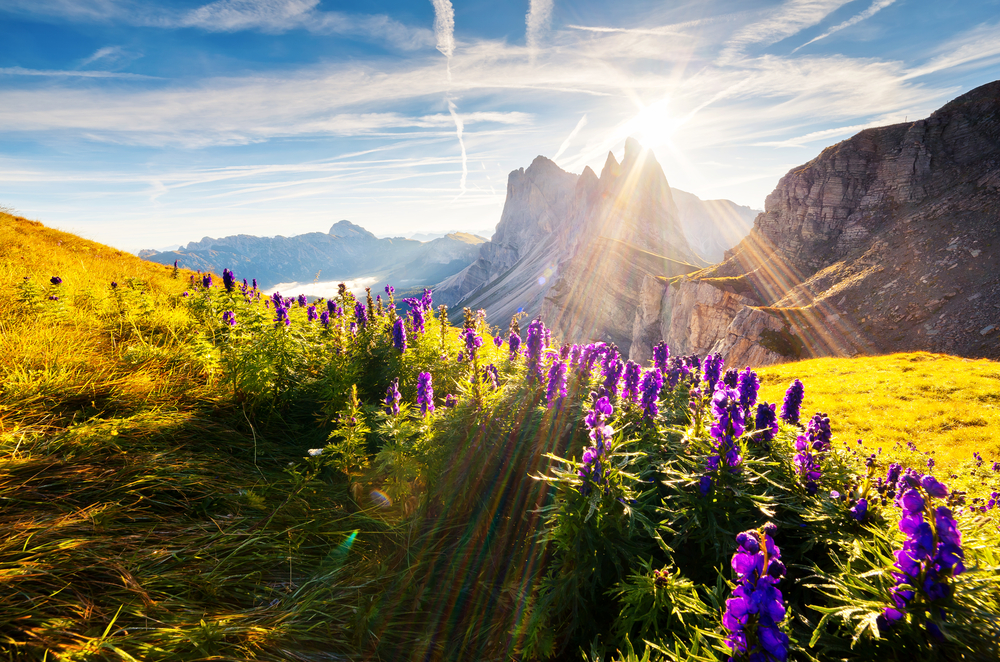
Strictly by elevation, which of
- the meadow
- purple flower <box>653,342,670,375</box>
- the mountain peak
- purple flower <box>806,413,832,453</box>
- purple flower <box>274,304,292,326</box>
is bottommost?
the meadow

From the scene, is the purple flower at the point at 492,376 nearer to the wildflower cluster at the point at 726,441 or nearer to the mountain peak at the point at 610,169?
the wildflower cluster at the point at 726,441

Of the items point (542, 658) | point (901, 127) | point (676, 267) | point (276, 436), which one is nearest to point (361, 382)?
point (276, 436)

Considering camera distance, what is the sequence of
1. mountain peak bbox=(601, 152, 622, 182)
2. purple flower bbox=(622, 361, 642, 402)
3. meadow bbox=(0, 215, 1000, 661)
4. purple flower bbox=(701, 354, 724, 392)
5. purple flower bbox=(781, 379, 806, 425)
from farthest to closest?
mountain peak bbox=(601, 152, 622, 182), purple flower bbox=(701, 354, 724, 392), purple flower bbox=(622, 361, 642, 402), purple flower bbox=(781, 379, 806, 425), meadow bbox=(0, 215, 1000, 661)

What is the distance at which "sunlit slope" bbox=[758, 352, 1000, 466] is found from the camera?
14039 mm

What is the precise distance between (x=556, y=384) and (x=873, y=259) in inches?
2638

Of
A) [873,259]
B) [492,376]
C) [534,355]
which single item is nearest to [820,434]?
[534,355]

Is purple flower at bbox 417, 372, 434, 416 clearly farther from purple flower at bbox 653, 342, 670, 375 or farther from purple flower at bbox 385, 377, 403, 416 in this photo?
purple flower at bbox 653, 342, 670, 375

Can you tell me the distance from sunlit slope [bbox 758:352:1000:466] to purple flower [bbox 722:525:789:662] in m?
15.0

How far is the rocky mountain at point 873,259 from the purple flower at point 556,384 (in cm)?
4627

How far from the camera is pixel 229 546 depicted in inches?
137

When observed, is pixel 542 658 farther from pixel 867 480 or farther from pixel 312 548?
pixel 867 480

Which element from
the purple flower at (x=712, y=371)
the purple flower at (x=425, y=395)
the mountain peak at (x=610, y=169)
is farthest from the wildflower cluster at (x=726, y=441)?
the mountain peak at (x=610, y=169)

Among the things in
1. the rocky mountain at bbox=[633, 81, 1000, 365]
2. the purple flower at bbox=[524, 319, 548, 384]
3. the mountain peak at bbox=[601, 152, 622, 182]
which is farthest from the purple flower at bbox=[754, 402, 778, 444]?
the mountain peak at bbox=[601, 152, 622, 182]

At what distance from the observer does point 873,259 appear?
49594mm
